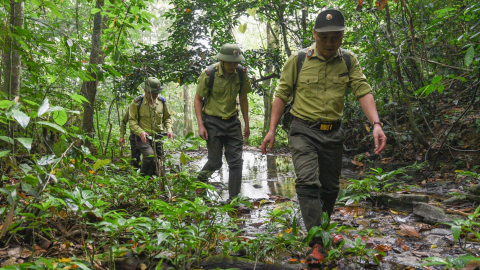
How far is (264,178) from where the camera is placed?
7914 mm

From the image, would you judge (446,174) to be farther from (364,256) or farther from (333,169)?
(364,256)

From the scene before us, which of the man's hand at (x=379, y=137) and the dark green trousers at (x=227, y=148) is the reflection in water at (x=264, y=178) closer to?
the dark green trousers at (x=227, y=148)

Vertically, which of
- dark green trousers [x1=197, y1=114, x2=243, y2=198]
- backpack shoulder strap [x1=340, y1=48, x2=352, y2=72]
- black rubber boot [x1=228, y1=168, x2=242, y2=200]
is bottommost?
black rubber boot [x1=228, y1=168, x2=242, y2=200]

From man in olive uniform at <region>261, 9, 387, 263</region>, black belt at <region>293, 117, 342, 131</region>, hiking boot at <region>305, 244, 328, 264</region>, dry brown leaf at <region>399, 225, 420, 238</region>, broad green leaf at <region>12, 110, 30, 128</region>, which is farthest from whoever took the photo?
dry brown leaf at <region>399, 225, 420, 238</region>

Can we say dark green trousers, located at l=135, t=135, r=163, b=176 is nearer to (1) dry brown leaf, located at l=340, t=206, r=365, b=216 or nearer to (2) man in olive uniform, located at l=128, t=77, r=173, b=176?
(2) man in olive uniform, located at l=128, t=77, r=173, b=176

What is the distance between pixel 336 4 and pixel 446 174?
594 centimetres

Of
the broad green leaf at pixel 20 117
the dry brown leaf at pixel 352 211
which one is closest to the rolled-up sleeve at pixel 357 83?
the dry brown leaf at pixel 352 211

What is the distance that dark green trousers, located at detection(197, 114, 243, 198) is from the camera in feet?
16.6

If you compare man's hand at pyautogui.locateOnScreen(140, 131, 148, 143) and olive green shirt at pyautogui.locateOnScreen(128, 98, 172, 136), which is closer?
man's hand at pyautogui.locateOnScreen(140, 131, 148, 143)

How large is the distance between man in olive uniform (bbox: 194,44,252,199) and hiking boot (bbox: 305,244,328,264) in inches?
88.6

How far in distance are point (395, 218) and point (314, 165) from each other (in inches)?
67.2

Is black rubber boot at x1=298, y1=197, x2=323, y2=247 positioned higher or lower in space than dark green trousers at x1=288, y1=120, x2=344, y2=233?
lower

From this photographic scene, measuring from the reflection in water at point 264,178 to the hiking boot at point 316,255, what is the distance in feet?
7.39

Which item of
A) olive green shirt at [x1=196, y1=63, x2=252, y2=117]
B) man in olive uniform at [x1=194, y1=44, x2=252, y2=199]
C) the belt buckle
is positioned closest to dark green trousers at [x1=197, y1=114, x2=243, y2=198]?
man in olive uniform at [x1=194, y1=44, x2=252, y2=199]
